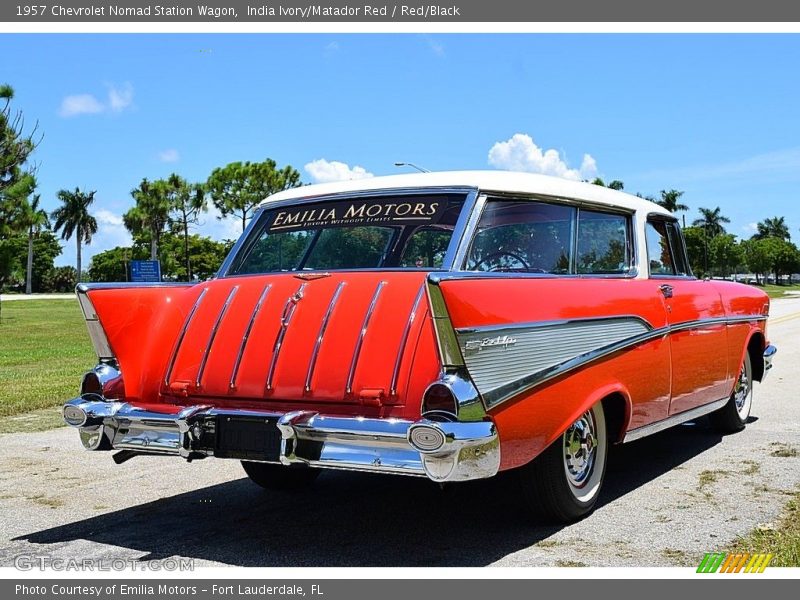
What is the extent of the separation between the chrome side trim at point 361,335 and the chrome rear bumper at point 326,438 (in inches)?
8.3

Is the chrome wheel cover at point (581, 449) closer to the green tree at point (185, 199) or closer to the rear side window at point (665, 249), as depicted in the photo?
the rear side window at point (665, 249)

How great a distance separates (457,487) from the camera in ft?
18.0

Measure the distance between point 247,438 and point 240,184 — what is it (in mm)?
50584

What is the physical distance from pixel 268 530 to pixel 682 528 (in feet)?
7.10

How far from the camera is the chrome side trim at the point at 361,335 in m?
4.03

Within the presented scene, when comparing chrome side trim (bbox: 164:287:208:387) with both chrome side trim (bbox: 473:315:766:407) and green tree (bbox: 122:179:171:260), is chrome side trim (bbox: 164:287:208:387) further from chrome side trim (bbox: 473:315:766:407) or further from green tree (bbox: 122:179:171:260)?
green tree (bbox: 122:179:171:260)

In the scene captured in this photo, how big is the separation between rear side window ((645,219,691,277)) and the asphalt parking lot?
1375mm

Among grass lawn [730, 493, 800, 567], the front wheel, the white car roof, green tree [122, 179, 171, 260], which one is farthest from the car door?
green tree [122, 179, 171, 260]

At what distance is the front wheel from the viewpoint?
14.3ft

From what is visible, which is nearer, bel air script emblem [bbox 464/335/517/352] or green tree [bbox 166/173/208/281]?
bel air script emblem [bbox 464/335/517/352]

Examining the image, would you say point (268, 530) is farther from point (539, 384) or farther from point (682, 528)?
point (682, 528)

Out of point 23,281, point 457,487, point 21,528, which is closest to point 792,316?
point 457,487

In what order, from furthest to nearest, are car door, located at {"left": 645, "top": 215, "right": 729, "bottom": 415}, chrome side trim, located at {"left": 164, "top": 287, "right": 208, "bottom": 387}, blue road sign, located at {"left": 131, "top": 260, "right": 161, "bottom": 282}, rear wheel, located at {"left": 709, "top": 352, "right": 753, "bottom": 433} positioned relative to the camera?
rear wheel, located at {"left": 709, "top": 352, "right": 753, "bottom": 433} → car door, located at {"left": 645, "top": 215, "right": 729, "bottom": 415} → blue road sign, located at {"left": 131, "top": 260, "right": 161, "bottom": 282} → chrome side trim, located at {"left": 164, "top": 287, "right": 208, "bottom": 387}

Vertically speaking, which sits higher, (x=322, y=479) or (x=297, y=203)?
(x=297, y=203)
